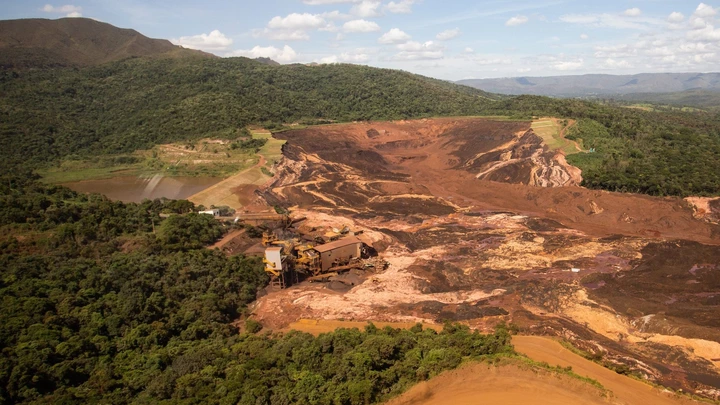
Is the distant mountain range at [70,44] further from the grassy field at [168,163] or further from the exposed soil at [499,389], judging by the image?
the exposed soil at [499,389]

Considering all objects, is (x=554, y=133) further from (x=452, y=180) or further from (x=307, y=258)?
(x=307, y=258)

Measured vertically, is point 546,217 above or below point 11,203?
below

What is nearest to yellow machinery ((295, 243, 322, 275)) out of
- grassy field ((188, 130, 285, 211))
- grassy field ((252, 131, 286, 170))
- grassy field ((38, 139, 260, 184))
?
grassy field ((188, 130, 285, 211))

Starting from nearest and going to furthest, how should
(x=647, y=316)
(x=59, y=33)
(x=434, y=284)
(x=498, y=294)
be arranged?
(x=647, y=316)
(x=498, y=294)
(x=434, y=284)
(x=59, y=33)

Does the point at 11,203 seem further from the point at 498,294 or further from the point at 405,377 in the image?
the point at 498,294

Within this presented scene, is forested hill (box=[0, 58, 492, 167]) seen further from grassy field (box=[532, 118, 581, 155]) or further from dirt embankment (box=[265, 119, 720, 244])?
grassy field (box=[532, 118, 581, 155])

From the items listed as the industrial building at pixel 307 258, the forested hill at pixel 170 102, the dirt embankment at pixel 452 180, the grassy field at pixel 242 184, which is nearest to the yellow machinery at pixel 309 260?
the industrial building at pixel 307 258

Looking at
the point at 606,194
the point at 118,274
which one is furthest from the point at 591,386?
the point at 606,194
